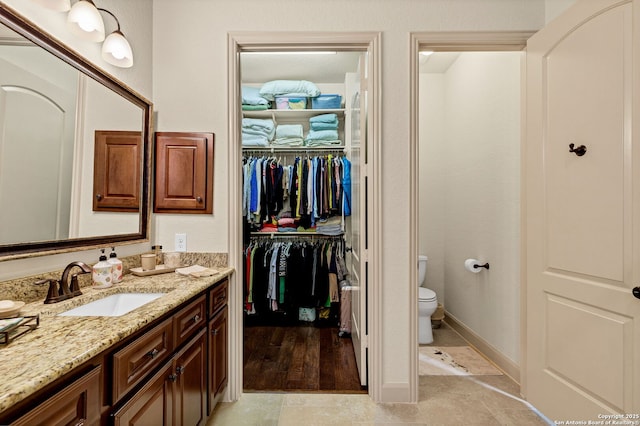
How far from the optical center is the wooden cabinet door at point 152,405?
90 centimetres

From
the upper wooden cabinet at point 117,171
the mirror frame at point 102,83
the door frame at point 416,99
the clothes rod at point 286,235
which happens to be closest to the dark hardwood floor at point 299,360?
the door frame at point 416,99

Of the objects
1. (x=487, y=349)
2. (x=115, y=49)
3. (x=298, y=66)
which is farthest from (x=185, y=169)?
(x=487, y=349)

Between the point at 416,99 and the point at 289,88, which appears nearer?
the point at 416,99

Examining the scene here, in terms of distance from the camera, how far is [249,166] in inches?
119

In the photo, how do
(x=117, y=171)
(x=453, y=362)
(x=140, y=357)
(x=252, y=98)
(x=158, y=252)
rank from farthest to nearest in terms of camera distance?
(x=252, y=98) < (x=453, y=362) < (x=158, y=252) < (x=117, y=171) < (x=140, y=357)

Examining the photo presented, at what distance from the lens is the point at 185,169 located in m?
1.84

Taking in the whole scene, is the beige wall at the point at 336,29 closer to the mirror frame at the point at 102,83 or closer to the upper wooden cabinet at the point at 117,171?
the mirror frame at the point at 102,83

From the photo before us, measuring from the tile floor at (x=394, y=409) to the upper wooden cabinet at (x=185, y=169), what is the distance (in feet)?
4.16

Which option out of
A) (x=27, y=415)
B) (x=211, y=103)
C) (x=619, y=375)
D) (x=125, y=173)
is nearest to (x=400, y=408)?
(x=619, y=375)

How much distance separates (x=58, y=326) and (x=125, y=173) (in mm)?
979

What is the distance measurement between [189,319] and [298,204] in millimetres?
1829

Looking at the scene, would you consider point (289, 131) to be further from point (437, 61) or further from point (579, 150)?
point (579, 150)

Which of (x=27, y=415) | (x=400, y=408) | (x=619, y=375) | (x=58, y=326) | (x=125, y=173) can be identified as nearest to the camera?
(x=27, y=415)

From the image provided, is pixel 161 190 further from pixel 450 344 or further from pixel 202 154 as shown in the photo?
pixel 450 344
